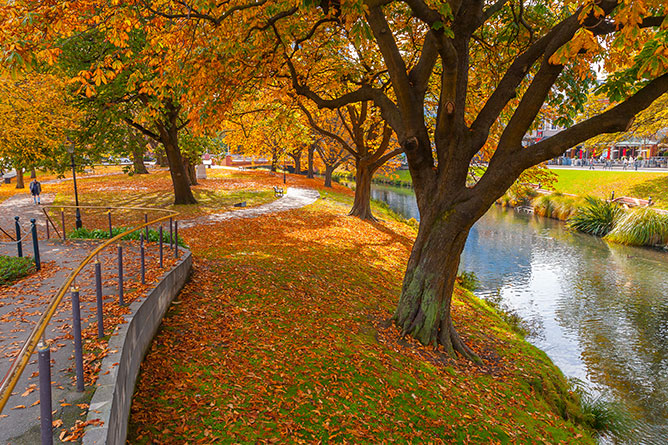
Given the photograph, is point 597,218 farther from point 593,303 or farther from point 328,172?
point 328,172

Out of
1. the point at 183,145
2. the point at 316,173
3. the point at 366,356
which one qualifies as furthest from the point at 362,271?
the point at 316,173

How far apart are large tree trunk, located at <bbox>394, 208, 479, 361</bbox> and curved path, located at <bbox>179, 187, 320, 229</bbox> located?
427 inches

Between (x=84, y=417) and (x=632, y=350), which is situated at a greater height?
(x=84, y=417)

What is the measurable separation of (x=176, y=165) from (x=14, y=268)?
44.0 ft

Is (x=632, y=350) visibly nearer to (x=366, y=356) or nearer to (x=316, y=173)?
(x=366, y=356)

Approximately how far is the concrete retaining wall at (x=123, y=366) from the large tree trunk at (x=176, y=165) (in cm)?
1412

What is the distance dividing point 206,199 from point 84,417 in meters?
22.1

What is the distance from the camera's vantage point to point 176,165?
21.0 metres

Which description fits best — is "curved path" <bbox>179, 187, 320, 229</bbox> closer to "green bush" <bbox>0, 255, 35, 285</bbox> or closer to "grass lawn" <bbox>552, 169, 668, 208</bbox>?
"green bush" <bbox>0, 255, 35, 285</bbox>

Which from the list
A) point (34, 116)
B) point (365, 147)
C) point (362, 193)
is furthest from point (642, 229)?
point (34, 116)

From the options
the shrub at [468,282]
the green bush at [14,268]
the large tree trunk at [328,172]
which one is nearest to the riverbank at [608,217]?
the shrub at [468,282]

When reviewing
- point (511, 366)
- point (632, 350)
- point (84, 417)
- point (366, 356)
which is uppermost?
point (84, 417)

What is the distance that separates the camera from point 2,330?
5781mm

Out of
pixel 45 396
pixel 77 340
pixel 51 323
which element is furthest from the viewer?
pixel 51 323
